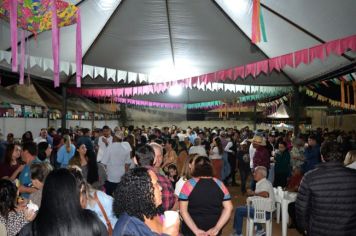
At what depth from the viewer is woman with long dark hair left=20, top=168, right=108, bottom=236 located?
1963 millimetres

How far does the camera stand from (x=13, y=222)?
9.66 feet

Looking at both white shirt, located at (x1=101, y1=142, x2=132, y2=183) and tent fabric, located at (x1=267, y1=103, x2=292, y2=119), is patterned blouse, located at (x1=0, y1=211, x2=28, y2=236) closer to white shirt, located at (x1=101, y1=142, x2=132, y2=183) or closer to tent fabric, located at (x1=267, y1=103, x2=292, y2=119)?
white shirt, located at (x1=101, y1=142, x2=132, y2=183)

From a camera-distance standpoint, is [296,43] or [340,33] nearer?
[340,33]

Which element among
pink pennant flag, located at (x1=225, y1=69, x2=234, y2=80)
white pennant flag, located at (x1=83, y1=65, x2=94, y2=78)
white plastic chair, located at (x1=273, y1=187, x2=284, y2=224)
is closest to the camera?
white plastic chair, located at (x1=273, y1=187, x2=284, y2=224)

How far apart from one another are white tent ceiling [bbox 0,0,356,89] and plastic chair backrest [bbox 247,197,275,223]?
3.02 m

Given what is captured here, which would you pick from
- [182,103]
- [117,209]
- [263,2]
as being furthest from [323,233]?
[182,103]

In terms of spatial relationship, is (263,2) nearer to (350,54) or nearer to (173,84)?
(350,54)

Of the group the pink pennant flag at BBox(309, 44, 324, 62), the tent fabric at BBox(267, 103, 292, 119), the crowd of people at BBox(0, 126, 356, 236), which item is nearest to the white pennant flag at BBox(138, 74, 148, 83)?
the crowd of people at BBox(0, 126, 356, 236)

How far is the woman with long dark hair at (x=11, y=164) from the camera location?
5.14 m

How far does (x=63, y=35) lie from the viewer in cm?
827

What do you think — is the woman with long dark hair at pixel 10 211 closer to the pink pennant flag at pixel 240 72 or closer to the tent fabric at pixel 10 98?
the tent fabric at pixel 10 98

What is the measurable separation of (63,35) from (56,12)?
3.60 meters

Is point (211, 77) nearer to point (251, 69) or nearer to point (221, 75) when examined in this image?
point (221, 75)

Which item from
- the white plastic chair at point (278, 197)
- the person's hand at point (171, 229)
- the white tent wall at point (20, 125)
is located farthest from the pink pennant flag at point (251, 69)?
the white tent wall at point (20, 125)
